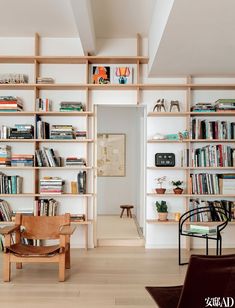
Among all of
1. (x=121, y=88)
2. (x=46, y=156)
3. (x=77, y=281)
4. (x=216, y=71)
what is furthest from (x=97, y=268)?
(x=216, y=71)

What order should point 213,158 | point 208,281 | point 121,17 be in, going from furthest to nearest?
point 213,158 < point 121,17 < point 208,281

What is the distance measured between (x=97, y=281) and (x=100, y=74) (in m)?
2.92

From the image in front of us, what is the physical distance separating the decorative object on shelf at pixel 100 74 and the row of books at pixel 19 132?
1.16 meters

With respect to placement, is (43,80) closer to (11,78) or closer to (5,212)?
(11,78)

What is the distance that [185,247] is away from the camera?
532 centimetres

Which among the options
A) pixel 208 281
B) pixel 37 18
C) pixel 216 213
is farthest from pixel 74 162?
pixel 208 281

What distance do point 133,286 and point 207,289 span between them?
1.92 meters

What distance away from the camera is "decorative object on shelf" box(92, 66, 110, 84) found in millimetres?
5328

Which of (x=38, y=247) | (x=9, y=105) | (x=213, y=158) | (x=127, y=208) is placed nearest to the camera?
(x=38, y=247)

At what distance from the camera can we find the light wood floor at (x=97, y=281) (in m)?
3.32

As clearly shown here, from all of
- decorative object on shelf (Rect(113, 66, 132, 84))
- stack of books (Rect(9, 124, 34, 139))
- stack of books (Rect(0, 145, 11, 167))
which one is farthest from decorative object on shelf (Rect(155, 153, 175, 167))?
stack of books (Rect(0, 145, 11, 167))

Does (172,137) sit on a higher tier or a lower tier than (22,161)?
higher

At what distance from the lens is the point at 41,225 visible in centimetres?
434

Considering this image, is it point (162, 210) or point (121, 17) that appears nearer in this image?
point (121, 17)
